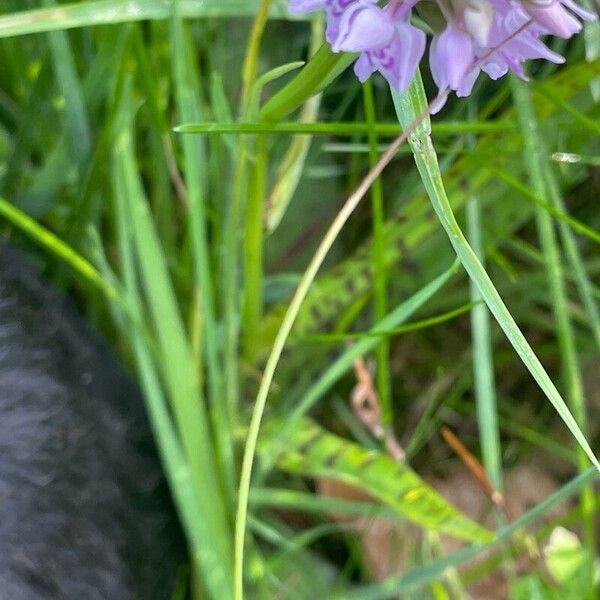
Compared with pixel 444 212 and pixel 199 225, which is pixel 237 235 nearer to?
pixel 199 225

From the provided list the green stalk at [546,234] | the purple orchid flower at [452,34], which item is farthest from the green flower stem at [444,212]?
the green stalk at [546,234]

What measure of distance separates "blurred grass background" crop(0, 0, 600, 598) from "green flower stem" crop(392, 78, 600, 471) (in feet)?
0.36

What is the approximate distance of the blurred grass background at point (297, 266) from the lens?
1.60 feet

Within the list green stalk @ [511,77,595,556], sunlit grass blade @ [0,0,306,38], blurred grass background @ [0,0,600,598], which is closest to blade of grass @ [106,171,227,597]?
blurred grass background @ [0,0,600,598]

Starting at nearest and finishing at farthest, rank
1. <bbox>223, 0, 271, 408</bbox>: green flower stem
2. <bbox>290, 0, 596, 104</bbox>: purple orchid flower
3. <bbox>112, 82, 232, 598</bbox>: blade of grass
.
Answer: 1. <bbox>290, 0, 596, 104</bbox>: purple orchid flower
2. <bbox>223, 0, 271, 408</bbox>: green flower stem
3. <bbox>112, 82, 232, 598</bbox>: blade of grass

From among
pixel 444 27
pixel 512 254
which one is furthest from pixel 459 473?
pixel 444 27

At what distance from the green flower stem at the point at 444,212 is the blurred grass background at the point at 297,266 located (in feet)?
0.36

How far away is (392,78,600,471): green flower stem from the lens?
0.29 metres

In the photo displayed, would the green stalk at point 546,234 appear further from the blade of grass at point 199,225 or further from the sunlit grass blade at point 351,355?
the blade of grass at point 199,225

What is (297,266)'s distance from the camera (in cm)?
66

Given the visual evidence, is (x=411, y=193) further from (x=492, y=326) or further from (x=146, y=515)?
(x=146, y=515)

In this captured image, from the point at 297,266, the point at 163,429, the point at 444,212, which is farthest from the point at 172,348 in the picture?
the point at 444,212

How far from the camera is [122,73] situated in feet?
1.65

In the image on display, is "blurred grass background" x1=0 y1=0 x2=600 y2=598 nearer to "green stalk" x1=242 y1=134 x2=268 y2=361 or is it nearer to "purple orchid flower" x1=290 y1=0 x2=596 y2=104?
"green stalk" x1=242 y1=134 x2=268 y2=361
